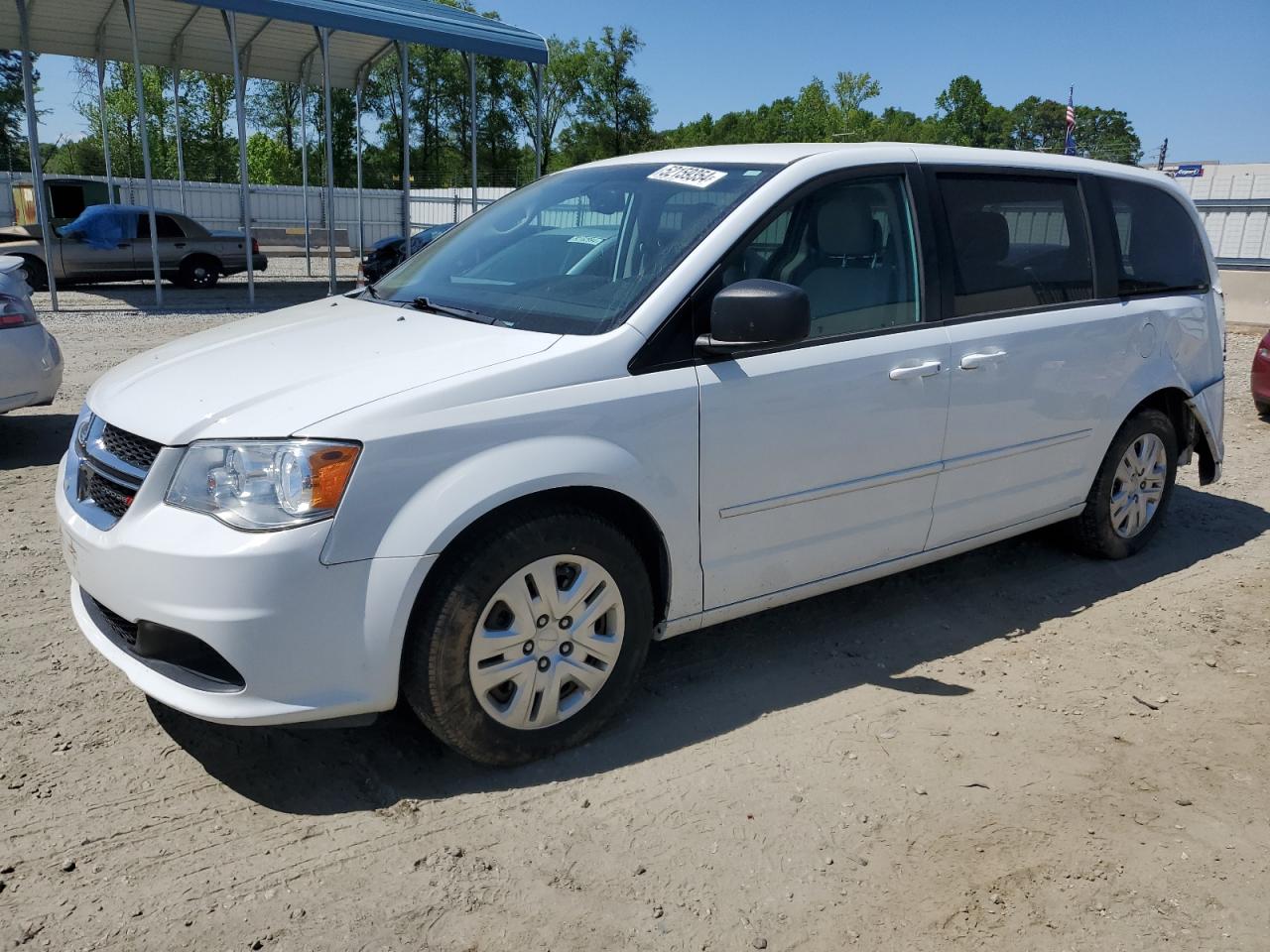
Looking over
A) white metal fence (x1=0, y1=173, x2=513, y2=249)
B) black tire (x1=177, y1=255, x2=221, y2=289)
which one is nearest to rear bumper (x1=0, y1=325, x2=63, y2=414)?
black tire (x1=177, y1=255, x2=221, y2=289)

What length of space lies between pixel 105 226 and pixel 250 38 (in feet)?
16.7

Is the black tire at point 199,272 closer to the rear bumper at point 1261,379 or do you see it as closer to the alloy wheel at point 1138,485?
the rear bumper at point 1261,379

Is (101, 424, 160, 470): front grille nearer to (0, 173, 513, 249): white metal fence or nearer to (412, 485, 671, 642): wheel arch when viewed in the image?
(412, 485, 671, 642): wheel arch

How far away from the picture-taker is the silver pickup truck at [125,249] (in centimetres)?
1769

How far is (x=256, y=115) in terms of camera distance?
54250 mm

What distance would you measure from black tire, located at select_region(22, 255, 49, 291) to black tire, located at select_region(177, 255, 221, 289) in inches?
99.2

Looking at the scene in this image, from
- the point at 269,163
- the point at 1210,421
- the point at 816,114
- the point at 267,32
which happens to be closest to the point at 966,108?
the point at 816,114

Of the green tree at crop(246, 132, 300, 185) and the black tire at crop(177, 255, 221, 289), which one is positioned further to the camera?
the green tree at crop(246, 132, 300, 185)

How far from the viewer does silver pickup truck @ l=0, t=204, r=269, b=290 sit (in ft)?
58.0

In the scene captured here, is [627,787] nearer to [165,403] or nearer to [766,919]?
[766,919]

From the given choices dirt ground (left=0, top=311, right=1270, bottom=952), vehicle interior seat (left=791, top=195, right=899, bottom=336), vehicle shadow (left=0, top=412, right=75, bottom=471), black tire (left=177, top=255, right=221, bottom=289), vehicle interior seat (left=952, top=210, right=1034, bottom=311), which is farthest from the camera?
black tire (left=177, top=255, right=221, bottom=289)

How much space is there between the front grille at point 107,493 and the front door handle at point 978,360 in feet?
9.58

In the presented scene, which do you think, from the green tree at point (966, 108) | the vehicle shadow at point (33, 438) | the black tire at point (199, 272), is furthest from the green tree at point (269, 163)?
the green tree at point (966, 108)

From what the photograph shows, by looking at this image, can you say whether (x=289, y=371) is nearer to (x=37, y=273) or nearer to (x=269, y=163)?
(x=37, y=273)
